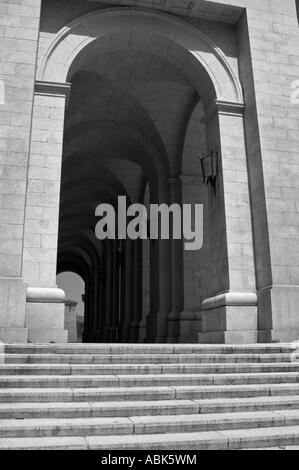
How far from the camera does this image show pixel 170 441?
4.48 meters

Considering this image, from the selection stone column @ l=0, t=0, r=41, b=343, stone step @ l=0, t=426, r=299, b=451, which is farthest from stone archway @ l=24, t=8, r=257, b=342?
stone step @ l=0, t=426, r=299, b=451

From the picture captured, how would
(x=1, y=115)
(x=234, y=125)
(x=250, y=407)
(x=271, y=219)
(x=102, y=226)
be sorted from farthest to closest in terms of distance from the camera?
(x=102, y=226), (x=234, y=125), (x=271, y=219), (x=1, y=115), (x=250, y=407)

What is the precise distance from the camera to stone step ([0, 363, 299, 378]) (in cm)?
635

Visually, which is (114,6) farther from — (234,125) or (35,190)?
(35,190)

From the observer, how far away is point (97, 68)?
48.3 ft

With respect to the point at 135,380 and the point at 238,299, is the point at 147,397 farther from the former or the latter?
the point at 238,299

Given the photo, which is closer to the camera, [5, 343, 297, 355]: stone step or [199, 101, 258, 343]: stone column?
[5, 343, 297, 355]: stone step

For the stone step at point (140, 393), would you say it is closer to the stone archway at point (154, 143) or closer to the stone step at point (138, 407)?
the stone step at point (138, 407)

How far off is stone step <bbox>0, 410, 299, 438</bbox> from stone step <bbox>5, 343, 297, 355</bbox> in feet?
7.29

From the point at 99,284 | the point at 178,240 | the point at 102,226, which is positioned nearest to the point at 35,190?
the point at 178,240

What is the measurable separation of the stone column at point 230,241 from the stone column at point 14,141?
4.75m

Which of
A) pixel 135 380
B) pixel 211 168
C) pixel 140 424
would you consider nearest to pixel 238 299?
pixel 211 168

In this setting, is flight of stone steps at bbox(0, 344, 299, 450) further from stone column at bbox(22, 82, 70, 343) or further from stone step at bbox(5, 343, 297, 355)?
stone column at bbox(22, 82, 70, 343)

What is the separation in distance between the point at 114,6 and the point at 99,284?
25553mm
